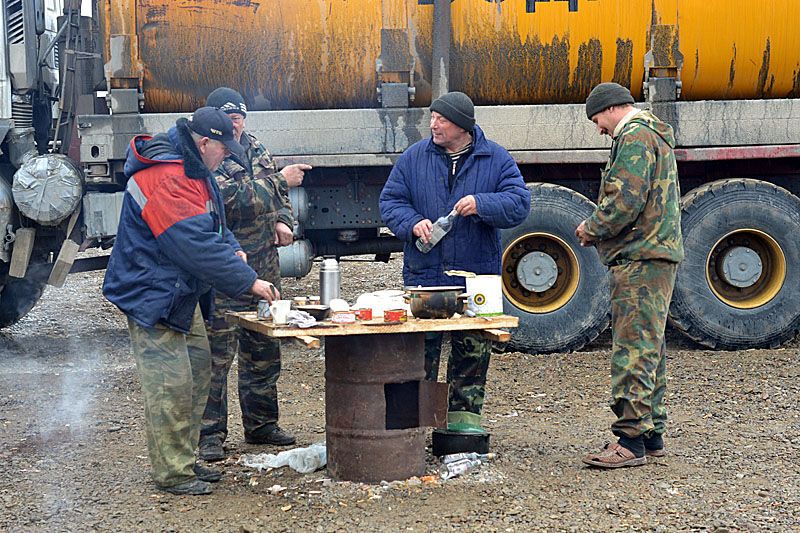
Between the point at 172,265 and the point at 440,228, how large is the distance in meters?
1.34

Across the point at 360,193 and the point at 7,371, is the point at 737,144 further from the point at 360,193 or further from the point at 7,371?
the point at 7,371

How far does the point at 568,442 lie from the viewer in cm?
589

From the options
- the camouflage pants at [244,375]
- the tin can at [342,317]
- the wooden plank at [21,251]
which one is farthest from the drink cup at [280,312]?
the wooden plank at [21,251]

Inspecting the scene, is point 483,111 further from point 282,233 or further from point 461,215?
point 461,215

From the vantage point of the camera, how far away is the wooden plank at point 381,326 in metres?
4.64

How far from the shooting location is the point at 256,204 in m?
5.71

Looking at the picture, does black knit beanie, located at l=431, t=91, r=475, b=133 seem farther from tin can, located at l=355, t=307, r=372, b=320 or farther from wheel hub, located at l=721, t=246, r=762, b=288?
wheel hub, located at l=721, t=246, r=762, b=288

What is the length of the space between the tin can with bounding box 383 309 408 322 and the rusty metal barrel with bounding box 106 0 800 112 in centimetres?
350

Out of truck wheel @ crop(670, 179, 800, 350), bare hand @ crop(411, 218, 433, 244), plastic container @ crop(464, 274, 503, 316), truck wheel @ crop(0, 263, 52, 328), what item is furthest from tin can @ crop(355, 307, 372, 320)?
truck wheel @ crop(0, 263, 52, 328)

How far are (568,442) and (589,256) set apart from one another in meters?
2.76

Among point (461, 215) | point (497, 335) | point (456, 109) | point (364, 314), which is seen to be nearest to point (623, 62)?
point (456, 109)

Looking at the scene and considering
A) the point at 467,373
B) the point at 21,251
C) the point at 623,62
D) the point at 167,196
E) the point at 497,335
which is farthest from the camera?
the point at 21,251

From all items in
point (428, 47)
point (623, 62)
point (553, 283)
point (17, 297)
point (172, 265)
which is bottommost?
point (17, 297)

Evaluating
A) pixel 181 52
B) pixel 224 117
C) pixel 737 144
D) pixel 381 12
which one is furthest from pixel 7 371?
pixel 737 144
